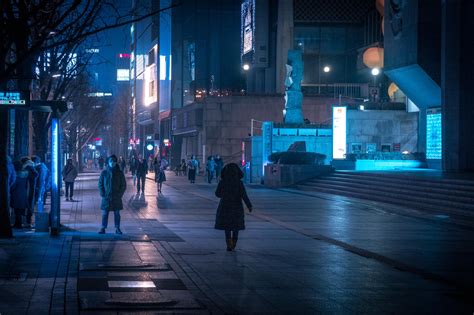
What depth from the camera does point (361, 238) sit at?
17688 millimetres

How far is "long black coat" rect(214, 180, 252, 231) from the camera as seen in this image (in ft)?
48.2

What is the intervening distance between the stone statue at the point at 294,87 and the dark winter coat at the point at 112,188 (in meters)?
32.5

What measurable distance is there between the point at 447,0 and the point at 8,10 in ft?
80.8

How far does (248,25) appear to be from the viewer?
7275 cm

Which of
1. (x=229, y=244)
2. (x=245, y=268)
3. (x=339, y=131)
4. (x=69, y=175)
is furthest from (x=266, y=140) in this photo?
(x=245, y=268)

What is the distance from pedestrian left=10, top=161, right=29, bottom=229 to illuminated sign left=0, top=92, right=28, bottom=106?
381cm

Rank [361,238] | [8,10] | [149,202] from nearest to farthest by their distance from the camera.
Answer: [8,10]
[361,238]
[149,202]

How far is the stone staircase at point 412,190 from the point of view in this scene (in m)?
24.5

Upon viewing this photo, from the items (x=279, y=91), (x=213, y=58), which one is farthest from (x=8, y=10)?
(x=213, y=58)

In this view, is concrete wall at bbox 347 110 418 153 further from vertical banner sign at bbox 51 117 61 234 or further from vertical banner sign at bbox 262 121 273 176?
vertical banner sign at bbox 51 117 61 234

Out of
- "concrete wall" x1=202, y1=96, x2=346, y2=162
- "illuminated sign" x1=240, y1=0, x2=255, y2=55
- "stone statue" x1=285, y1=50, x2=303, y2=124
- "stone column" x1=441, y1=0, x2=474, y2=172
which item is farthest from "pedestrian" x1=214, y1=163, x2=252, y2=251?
"illuminated sign" x1=240, y1=0, x2=255, y2=55

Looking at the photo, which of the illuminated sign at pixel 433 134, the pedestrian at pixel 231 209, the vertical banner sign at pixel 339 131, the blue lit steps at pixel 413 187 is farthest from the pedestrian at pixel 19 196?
the vertical banner sign at pixel 339 131

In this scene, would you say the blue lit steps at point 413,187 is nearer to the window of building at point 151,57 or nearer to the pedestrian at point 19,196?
the pedestrian at point 19,196

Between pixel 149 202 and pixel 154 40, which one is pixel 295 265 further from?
pixel 154 40
